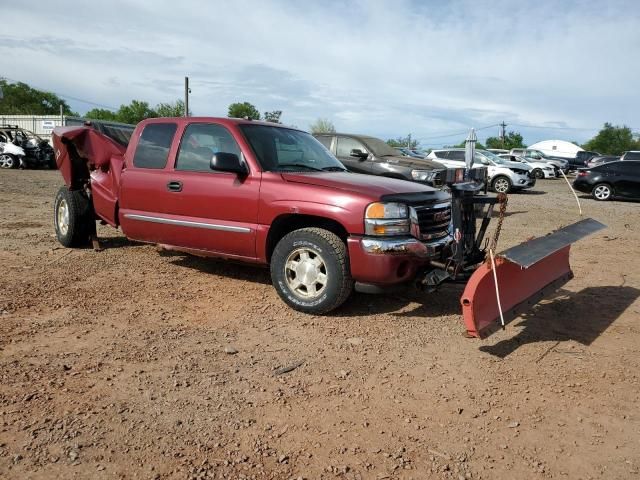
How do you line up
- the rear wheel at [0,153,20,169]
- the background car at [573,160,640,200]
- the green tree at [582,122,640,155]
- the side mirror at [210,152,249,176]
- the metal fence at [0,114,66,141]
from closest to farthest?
the side mirror at [210,152,249,176], the background car at [573,160,640,200], the rear wheel at [0,153,20,169], the metal fence at [0,114,66,141], the green tree at [582,122,640,155]

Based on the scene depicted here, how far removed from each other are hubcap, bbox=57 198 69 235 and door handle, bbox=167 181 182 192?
2.27 meters

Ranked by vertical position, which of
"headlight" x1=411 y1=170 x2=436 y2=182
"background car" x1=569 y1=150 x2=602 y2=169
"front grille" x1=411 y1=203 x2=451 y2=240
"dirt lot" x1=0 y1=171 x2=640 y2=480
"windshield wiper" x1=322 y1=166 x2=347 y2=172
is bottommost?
"dirt lot" x1=0 y1=171 x2=640 y2=480

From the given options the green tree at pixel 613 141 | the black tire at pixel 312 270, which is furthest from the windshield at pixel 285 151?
the green tree at pixel 613 141

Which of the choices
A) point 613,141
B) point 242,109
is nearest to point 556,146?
point 613,141

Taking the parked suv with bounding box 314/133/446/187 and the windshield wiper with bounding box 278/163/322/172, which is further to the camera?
the parked suv with bounding box 314/133/446/187

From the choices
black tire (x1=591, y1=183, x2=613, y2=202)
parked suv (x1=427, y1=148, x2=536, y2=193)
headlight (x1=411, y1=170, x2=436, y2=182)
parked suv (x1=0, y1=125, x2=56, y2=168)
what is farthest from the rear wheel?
black tire (x1=591, y1=183, x2=613, y2=202)

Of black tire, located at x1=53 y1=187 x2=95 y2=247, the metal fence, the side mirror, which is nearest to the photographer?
the side mirror

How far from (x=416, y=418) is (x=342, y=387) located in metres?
0.55

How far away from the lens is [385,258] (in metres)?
4.35

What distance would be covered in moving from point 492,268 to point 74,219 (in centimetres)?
537

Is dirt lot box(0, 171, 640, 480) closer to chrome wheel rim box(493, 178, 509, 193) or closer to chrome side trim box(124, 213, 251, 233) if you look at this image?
chrome side trim box(124, 213, 251, 233)

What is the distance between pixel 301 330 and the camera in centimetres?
441

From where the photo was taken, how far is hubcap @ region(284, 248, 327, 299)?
466cm

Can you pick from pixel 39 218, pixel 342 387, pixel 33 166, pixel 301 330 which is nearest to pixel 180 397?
pixel 342 387
